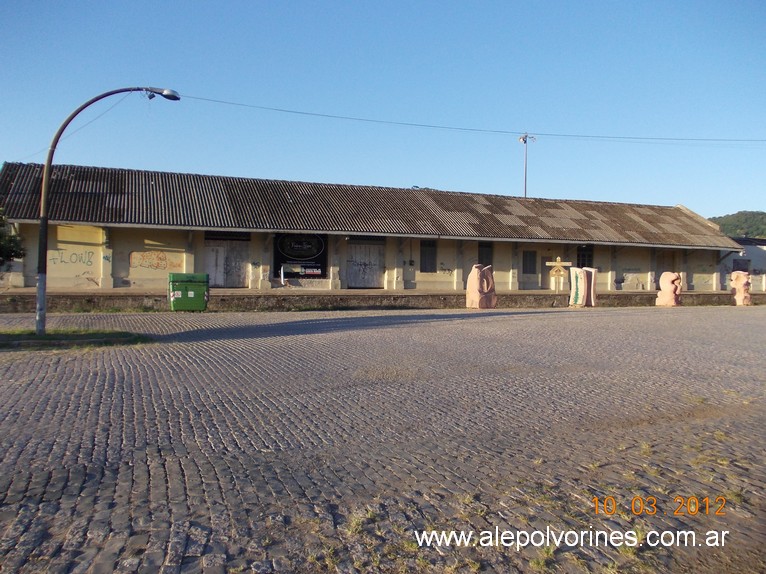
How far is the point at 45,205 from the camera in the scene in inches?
535

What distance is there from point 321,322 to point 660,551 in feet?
45.9

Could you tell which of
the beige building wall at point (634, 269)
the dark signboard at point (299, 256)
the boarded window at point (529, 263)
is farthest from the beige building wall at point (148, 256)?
the beige building wall at point (634, 269)

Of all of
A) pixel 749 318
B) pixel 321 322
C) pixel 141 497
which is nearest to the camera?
pixel 141 497

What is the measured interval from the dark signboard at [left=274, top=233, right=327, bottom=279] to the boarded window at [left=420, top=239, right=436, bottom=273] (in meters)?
4.92

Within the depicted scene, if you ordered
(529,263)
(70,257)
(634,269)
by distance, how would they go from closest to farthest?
1. (70,257)
2. (529,263)
3. (634,269)

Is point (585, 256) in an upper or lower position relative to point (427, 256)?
upper

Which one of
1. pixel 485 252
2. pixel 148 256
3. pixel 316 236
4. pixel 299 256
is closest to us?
pixel 148 256

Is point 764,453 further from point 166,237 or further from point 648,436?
point 166,237

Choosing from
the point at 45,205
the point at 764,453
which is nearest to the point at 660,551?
the point at 764,453

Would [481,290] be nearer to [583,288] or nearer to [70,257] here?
[583,288]

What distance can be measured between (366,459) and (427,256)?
26.7m

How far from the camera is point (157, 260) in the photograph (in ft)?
89.6

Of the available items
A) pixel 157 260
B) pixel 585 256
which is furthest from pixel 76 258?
pixel 585 256

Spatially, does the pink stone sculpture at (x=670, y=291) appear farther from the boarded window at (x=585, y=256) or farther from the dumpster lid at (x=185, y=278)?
the dumpster lid at (x=185, y=278)
